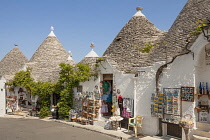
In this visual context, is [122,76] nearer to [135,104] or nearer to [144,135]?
[135,104]

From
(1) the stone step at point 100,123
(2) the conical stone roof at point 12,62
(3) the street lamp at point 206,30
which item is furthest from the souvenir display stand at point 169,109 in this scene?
(2) the conical stone roof at point 12,62

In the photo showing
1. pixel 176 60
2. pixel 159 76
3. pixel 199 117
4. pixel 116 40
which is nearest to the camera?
pixel 199 117

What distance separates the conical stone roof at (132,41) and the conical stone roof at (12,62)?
1450 cm

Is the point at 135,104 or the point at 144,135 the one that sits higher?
the point at 135,104

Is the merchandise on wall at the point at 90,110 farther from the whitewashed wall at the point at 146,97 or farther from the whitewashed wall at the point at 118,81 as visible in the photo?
the whitewashed wall at the point at 146,97

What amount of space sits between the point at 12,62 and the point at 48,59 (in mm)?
5675

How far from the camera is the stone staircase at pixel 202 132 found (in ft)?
26.3

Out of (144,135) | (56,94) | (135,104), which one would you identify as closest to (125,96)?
(135,104)

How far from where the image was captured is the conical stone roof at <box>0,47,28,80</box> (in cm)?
2516

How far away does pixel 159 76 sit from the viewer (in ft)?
32.8

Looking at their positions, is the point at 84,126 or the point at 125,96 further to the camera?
the point at 84,126

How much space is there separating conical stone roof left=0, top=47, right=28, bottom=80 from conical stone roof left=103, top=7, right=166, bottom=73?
1450cm

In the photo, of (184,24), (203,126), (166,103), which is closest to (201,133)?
(203,126)

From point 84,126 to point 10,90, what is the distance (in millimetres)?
11665
